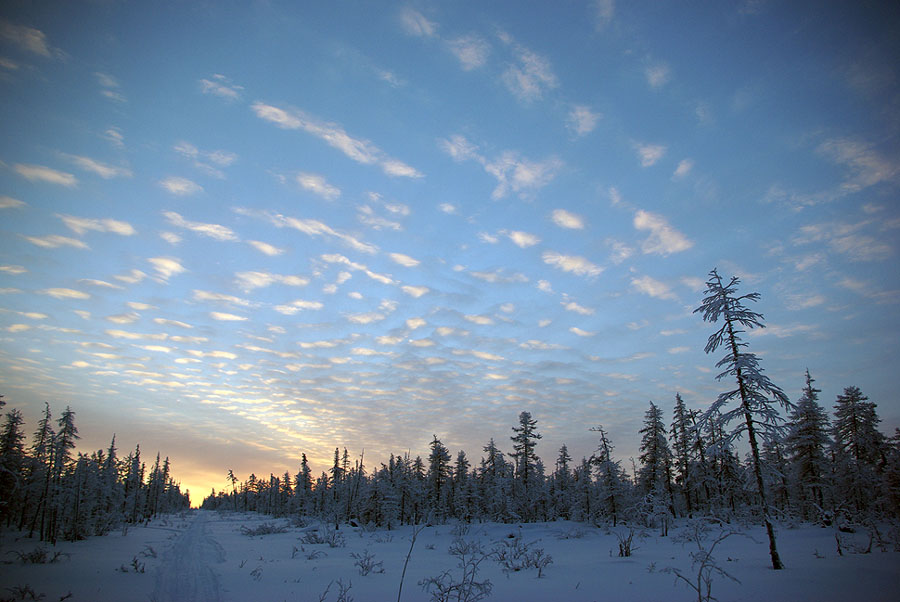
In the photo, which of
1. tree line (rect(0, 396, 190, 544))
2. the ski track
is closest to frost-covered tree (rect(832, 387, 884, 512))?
the ski track

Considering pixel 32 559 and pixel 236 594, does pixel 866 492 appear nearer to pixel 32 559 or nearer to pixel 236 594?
pixel 236 594

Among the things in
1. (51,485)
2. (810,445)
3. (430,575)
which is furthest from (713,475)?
(51,485)

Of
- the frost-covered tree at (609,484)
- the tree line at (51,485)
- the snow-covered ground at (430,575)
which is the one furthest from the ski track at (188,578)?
the frost-covered tree at (609,484)

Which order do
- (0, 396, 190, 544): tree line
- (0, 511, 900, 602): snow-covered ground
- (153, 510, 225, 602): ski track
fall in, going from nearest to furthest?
(0, 511, 900, 602): snow-covered ground → (153, 510, 225, 602): ski track → (0, 396, 190, 544): tree line

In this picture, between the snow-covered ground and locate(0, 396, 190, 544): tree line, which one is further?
locate(0, 396, 190, 544): tree line

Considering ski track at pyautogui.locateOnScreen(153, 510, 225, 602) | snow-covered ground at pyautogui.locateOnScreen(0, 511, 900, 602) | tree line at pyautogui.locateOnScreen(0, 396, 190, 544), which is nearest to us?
snow-covered ground at pyautogui.locateOnScreen(0, 511, 900, 602)

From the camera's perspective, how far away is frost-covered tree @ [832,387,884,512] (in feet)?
119

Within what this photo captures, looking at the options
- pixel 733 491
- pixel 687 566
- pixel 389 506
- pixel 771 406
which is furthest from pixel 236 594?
pixel 733 491

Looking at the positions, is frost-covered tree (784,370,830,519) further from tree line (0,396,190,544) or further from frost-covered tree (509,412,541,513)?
tree line (0,396,190,544)

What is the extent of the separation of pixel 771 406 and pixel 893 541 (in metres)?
10.9

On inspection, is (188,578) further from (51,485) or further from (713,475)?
(713,475)

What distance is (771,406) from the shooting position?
16047mm

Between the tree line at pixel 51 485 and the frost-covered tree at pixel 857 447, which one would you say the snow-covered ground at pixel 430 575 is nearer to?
the tree line at pixel 51 485

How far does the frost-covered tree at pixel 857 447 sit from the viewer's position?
119 feet
